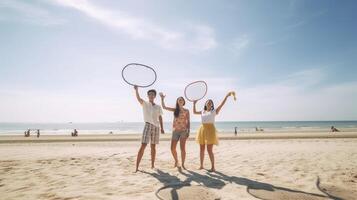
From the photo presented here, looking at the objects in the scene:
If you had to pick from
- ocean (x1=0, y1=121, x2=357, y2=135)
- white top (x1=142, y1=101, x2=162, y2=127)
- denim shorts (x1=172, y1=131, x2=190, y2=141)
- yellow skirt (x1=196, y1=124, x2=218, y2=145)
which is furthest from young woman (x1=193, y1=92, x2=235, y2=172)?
ocean (x1=0, y1=121, x2=357, y2=135)

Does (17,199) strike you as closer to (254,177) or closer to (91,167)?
(91,167)

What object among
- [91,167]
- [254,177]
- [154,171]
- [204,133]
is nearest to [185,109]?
[204,133]

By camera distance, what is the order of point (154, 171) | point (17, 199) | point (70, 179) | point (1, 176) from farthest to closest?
1. point (154, 171)
2. point (1, 176)
3. point (70, 179)
4. point (17, 199)

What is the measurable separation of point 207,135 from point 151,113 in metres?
1.81

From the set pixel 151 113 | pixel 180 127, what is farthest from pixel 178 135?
pixel 151 113

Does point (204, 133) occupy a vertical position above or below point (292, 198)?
above

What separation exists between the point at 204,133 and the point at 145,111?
1903mm

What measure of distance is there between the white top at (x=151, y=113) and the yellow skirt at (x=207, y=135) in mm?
1385

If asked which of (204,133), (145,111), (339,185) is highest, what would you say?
(145,111)

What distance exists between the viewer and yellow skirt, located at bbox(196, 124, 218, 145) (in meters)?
7.18

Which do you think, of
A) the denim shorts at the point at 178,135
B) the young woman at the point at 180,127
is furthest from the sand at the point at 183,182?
the denim shorts at the point at 178,135

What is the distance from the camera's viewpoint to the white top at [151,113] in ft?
23.8

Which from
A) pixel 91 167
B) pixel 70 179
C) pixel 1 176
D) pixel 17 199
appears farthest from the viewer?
pixel 91 167

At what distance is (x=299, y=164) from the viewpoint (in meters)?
7.92
